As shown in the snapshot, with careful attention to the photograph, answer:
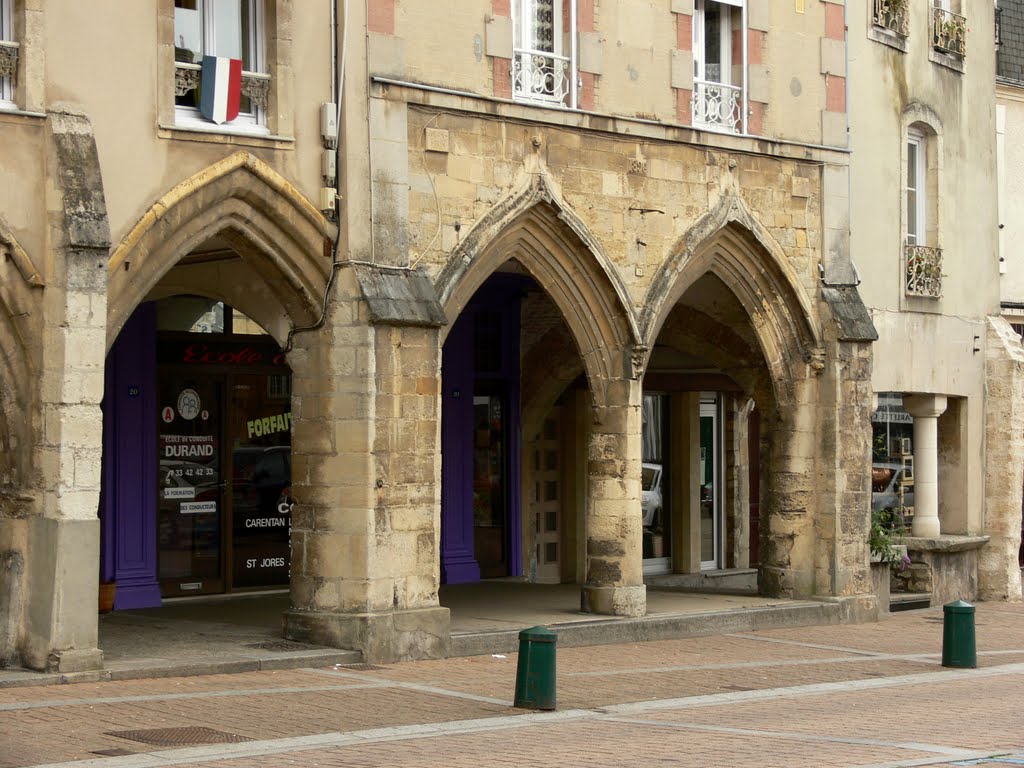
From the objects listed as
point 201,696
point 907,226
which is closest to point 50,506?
point 201,696

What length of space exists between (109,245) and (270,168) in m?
2.04

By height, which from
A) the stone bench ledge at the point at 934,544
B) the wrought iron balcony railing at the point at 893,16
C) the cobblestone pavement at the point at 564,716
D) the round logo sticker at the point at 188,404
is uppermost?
the wrought iron balcony railing at the point at 893,16

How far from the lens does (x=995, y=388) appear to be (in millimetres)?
23422

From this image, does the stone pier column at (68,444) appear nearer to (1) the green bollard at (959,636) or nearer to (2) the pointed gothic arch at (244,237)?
(2) the pointed gothic arch at (244,237)

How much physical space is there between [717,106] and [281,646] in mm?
7632

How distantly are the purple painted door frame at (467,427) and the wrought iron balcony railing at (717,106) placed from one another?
371cm

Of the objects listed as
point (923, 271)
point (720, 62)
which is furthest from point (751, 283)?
point (923, 271)

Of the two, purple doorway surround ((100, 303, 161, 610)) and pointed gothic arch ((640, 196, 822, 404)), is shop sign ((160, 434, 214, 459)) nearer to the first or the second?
purple doorway surround ((100, 303, 161, 610))

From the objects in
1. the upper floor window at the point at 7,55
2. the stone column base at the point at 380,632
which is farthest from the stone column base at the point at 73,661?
the upper floor window at the point at 7,55

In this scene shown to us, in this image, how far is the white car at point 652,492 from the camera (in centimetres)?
2377

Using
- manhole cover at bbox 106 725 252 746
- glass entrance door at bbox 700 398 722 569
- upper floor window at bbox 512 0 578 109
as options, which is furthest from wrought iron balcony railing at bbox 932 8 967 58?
manhole cover at bbox 106 725 252 746

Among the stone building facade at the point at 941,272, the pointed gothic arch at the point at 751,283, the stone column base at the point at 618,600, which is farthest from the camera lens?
the stone building facade at the point at 941,272

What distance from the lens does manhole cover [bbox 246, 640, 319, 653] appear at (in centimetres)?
1471

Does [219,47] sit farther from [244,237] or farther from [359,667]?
[359,667]
